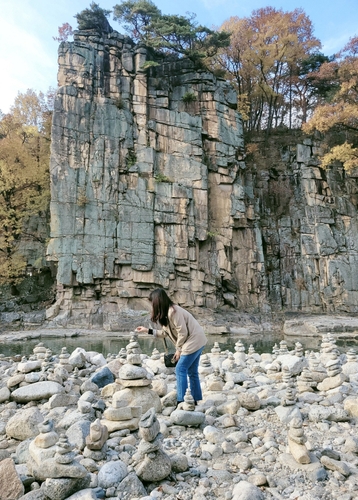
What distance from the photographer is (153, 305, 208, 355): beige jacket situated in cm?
429

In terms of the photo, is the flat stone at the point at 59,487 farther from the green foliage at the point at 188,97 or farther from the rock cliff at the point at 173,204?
the green foliage at the point at 188,97

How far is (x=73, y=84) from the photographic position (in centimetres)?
2233

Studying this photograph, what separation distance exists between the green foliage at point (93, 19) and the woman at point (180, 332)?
84.3 ft

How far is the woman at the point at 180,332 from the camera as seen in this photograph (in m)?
4.26

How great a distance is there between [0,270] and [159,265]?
936 centimetres

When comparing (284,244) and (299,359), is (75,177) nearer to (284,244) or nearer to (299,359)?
(284,244)

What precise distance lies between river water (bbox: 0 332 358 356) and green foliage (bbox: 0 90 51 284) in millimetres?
8263

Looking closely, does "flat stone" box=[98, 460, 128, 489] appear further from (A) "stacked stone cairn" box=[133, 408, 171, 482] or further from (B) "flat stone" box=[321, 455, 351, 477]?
(B) "flat stone" box=[321, 455, 351, 477]

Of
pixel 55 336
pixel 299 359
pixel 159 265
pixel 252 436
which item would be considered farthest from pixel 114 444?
pixel 159 265

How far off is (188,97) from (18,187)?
12.6 m

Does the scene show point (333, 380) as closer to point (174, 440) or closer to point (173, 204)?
point (174, 440)

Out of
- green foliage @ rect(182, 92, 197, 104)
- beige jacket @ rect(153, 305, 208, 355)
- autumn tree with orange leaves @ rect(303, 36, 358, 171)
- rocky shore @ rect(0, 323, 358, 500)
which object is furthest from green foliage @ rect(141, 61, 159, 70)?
beige jacket @ rect(153, 305, 208, 355)

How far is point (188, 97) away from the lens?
2466 centimetres

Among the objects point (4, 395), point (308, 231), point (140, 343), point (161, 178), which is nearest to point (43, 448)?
point (4, 395)
